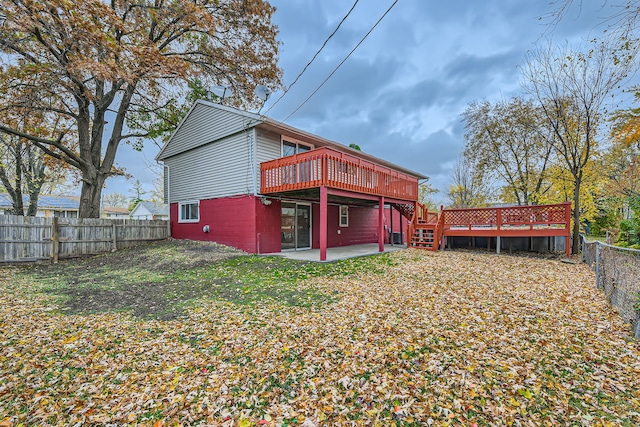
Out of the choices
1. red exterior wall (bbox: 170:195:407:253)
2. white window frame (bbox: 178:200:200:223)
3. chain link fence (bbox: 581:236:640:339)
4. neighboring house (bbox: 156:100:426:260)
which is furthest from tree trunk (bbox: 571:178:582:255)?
white window frame (bbox: 178:200:200:223)

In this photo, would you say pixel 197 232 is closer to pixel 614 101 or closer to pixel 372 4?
pixel 372 4

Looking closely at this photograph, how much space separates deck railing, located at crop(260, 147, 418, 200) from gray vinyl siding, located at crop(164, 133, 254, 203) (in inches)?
44.7

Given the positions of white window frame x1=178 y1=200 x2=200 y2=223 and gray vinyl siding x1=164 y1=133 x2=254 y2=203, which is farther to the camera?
white window frame x1=178 y1=200 x2=200 y2=223

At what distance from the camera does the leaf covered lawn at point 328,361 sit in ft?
7.60

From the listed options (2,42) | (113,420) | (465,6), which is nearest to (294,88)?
(465,6)

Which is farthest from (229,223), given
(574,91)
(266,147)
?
(574,91)

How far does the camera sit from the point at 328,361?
10.1 feet

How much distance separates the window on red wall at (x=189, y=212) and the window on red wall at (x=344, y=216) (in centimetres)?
700

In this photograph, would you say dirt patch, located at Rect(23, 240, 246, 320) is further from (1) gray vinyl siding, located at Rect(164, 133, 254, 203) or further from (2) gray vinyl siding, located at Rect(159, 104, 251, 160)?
(2) gray vinyl siding, located at Rect(159, 104, 251, 160)

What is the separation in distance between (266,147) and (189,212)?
19.3 feet

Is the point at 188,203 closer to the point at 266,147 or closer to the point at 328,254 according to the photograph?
the point at 266,147

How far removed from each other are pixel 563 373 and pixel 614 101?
1217 cm

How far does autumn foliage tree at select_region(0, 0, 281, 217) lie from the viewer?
29.2 ft

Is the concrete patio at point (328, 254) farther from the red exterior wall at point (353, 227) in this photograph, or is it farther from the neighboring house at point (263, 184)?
the red exterior wall at point (353, 227)
